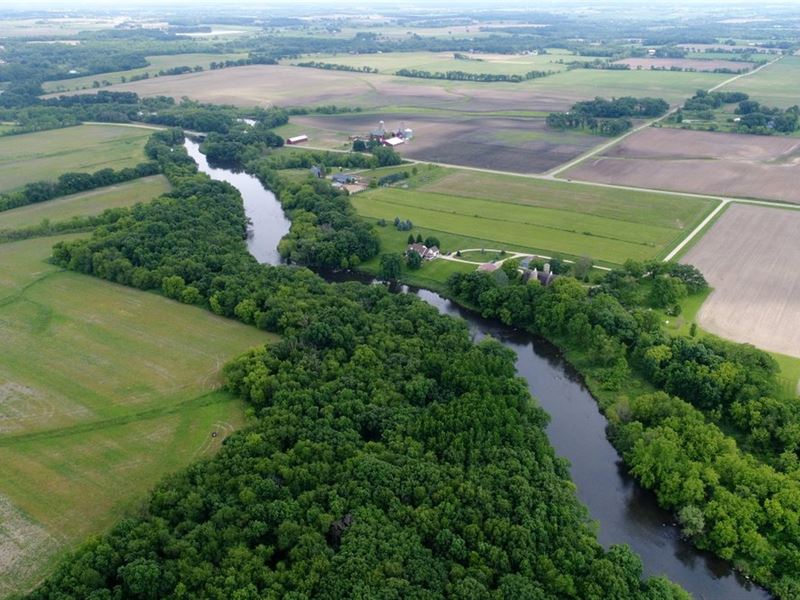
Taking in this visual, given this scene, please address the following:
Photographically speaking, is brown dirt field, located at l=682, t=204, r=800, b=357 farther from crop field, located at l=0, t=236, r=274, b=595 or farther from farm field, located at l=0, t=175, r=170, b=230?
farm field, located at l=0, t=175, r=170, b=230

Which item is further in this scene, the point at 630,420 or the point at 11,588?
the point at 630,420

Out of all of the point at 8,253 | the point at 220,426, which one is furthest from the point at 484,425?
the point at 8,253

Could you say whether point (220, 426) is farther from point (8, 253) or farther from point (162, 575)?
point (8, 253)

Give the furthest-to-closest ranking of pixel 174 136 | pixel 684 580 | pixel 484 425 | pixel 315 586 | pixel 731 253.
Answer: pixel 174 136
pixel 731 253
pixel 484 425
pixel 684 580
pixel 315 586

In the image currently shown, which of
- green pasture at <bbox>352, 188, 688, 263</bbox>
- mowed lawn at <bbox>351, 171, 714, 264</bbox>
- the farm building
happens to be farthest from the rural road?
the farm building

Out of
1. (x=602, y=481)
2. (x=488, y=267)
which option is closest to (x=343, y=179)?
(x=488, y=267)

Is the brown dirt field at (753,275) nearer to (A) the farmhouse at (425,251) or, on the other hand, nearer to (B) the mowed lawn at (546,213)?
(B) the mowed lawn at (546,213)

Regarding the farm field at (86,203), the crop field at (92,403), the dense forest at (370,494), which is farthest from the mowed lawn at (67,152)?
the dense forest at (370,494)
